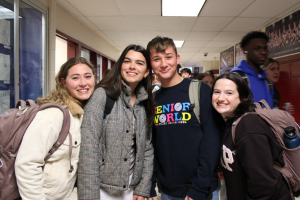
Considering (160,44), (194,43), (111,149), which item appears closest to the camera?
(111,149)

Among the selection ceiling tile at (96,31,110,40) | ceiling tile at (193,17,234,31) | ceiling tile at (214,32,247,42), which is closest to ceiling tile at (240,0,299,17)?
ceiling tile at (193,17,234,31)

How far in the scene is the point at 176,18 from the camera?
4.10 meters

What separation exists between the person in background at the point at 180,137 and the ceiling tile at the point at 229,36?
4755 mm

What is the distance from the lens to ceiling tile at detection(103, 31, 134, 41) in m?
5.25

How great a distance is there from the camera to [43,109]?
0.95 m

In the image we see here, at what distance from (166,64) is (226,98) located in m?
0.44

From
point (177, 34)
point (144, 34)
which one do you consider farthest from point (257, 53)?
point (144, 34)

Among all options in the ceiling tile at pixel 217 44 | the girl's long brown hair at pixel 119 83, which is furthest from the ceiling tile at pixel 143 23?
the girl's long brown hair at pixel 119 83

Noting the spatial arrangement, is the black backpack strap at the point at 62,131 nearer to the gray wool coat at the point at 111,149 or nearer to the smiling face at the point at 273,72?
the gray wool coat at the point at 111,149

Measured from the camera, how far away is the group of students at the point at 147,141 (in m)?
0.88

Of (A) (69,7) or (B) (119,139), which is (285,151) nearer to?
(B) (119,139)

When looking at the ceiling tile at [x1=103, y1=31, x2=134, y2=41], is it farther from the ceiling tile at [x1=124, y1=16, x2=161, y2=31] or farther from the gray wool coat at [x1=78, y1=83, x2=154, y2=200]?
the gray wool coat at [x1=78, y1=83, x2=154, y2=200]

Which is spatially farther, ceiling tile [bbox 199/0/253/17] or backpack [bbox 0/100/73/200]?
ceiling tile [bbox 199/0/253/17]

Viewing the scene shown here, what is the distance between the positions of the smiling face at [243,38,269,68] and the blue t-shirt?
1.72ft
